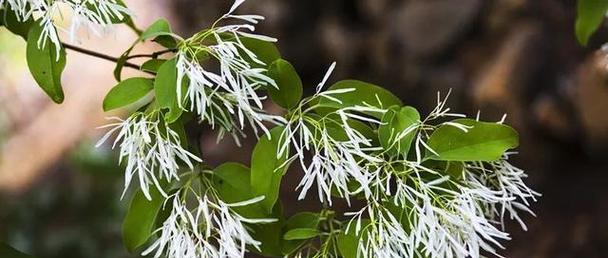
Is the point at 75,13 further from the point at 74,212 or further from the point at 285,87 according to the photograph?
the point at 74,212

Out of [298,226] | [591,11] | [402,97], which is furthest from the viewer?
[402,97]

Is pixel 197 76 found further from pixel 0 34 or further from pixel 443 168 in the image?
pixel 0 34

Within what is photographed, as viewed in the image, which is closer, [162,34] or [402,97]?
[162,34]

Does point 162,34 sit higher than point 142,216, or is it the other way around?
point 162,34

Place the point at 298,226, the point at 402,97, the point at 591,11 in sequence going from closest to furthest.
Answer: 1. the point at 591,11
2. the point at 298,226
3. the point at 402,97

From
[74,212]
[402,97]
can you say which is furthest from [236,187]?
[74,212]

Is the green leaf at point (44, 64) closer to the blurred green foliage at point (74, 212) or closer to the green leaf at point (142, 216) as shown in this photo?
the green leaf at point (142, 216)

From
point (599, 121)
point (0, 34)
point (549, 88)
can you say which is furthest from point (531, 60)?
point (0, 34)
